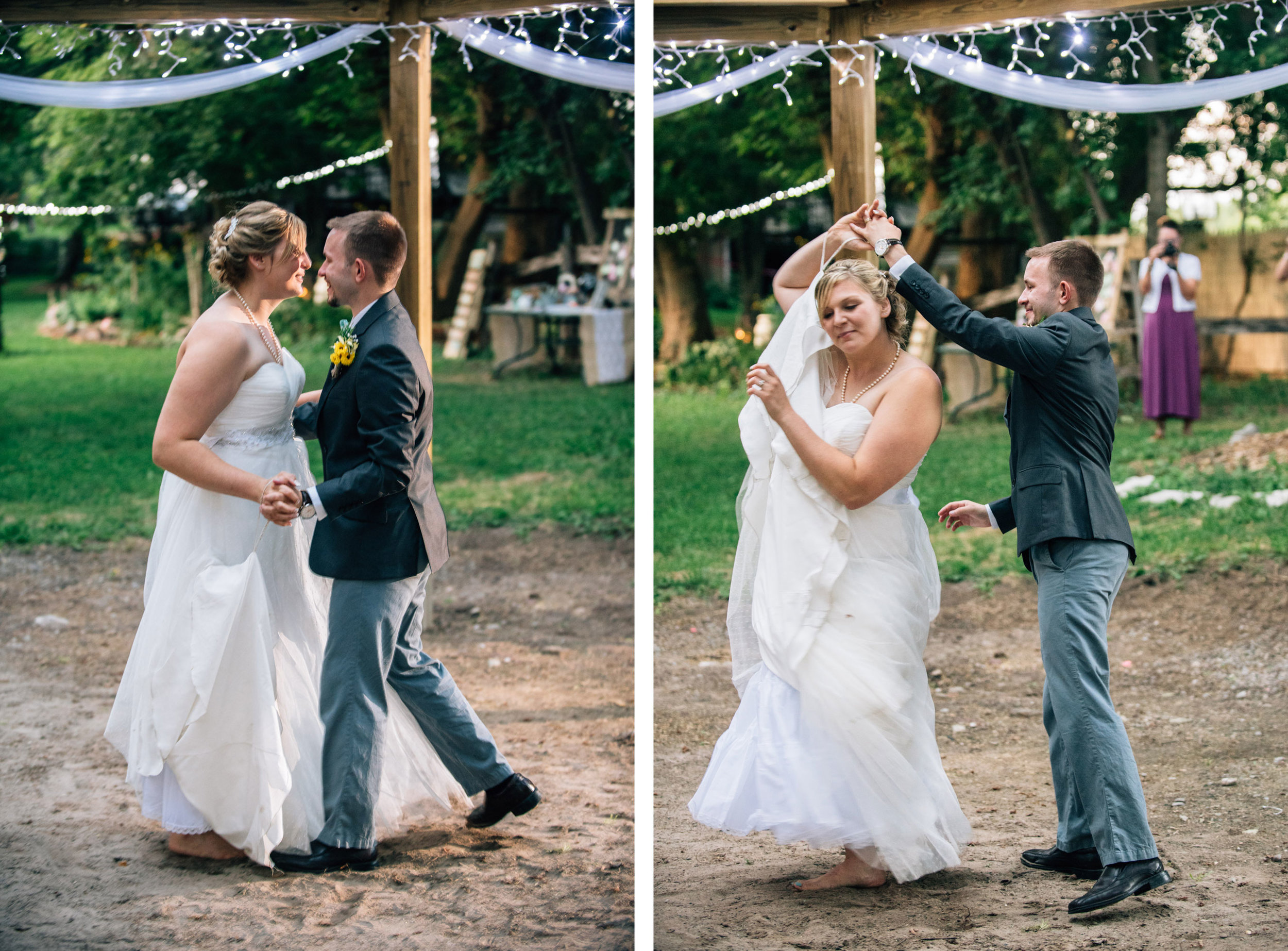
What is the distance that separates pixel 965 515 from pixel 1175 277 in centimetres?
686

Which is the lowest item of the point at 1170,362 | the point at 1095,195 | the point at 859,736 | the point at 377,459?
the point at 859,736

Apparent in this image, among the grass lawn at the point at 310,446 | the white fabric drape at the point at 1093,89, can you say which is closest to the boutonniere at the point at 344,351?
the white fabric drape at the point at 1093,89

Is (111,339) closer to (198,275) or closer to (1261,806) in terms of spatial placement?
(198,275)

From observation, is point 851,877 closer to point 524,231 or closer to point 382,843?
point 382,843

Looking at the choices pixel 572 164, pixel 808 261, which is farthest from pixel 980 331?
pixel 572 164

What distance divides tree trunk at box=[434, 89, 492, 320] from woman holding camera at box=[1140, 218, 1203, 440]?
8.58 meters

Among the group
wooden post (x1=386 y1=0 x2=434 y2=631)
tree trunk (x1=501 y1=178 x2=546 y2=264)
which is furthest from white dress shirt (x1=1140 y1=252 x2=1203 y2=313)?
tree trunk (x1=501 y1=178 x2=546 y2=264)

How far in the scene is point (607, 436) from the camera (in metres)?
11.0

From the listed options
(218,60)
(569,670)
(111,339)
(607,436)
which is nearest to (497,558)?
(569,670)

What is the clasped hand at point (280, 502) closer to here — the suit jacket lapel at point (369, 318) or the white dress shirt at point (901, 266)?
the suit jacket lapel at point (369, 318)

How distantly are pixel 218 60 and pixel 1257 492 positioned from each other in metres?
12.5

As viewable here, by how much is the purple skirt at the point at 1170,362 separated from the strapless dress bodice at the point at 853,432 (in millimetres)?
6800

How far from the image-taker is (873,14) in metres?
4.08

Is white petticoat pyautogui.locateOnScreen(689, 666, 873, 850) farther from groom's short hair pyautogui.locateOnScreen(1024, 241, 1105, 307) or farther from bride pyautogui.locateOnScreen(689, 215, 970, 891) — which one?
groom's short hair pyautogui.locateOnScreen(1024, 241, 1105, 307)
